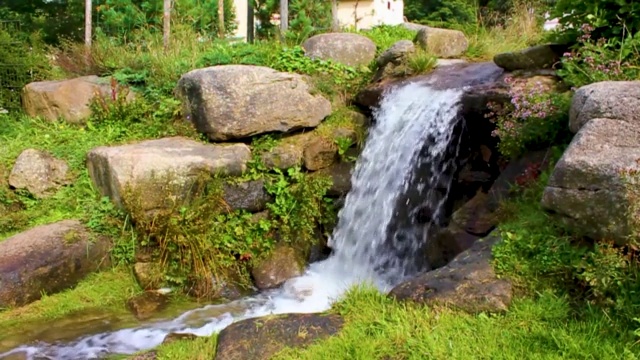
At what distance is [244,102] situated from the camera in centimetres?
662

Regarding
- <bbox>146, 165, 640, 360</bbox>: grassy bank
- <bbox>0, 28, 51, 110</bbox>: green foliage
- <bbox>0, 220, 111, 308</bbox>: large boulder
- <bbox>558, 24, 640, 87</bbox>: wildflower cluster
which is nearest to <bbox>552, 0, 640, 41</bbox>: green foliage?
<bbox>558, 24, 640, 87</bbox>: wildflower cluster

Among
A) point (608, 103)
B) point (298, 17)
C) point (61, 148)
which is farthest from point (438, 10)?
point (608, 103)

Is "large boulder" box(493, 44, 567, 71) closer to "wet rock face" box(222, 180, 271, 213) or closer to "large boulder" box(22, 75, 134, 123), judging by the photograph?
"wet rock face" box(222, 180, 271, 213)

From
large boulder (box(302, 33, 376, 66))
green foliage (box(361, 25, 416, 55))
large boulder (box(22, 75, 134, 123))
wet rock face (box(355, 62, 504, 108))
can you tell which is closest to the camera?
wet rock face (box(355, 62, 504, 108))

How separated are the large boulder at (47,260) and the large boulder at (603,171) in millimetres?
4354

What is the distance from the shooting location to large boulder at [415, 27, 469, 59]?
340 inches

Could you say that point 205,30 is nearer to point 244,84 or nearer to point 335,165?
point 244,84

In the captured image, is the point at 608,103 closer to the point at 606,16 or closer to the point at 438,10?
the point at 606,16

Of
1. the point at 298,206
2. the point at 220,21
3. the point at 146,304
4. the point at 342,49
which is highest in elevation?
the point at 220,21

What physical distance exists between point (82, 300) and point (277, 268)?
198cm

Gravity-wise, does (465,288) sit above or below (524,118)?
below

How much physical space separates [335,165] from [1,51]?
216 inches

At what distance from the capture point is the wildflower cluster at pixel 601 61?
500cm

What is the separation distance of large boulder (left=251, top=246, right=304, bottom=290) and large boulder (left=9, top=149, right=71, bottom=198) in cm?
264
